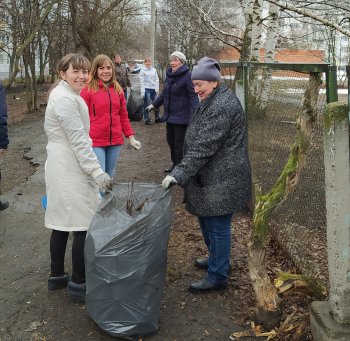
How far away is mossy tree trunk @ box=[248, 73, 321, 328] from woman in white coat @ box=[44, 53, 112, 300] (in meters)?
1.02

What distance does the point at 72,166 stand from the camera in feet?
10.5

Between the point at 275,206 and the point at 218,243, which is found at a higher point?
the point at 275,206

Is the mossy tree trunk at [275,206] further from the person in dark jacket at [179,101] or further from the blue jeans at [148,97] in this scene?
the blue jeans at [148,97]

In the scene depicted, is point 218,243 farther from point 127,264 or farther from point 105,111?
point 105,111

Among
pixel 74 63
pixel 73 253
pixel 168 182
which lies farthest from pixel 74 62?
pixel 73 253

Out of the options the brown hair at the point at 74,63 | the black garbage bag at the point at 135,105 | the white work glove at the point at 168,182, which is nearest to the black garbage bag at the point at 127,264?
the white work glove at the point at 168,182

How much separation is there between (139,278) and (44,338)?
73cm

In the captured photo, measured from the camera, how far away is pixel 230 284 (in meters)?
3.53

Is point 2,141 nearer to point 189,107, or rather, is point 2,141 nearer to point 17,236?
point 17,236

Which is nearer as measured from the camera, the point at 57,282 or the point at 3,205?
the point at 57,282

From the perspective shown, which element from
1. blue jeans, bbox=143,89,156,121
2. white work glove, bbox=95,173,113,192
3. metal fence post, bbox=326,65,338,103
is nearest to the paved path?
white work glove, bbox=95,173,113,192

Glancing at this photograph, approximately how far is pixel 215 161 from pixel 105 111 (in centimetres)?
179

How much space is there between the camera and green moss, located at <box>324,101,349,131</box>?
2387mm

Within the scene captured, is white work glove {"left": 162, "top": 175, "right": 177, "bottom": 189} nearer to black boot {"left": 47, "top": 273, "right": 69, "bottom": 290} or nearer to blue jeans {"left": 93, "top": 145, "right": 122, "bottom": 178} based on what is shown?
black boot {"left": 47, "top": 273, "right": 69, "bottom": 290}
